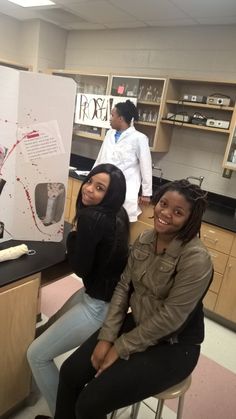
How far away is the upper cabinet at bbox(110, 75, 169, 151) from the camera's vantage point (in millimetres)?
3008

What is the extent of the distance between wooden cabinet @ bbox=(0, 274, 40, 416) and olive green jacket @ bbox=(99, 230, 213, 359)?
1.08 feet

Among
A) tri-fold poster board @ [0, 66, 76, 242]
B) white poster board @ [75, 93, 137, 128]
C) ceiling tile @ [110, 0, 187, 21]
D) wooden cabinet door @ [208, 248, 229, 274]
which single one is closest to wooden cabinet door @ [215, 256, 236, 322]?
wooden cabinet door @ [208, 248, 229, 274]

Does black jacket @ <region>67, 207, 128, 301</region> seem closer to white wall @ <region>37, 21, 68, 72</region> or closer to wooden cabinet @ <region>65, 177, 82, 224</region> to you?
wooden cabinet @ <region>65, 177, 82, 224</region>

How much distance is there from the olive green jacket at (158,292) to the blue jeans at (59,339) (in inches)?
2.9

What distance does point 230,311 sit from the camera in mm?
2381

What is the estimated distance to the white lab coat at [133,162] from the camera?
2768 millimetres

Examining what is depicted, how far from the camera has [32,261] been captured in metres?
1.33

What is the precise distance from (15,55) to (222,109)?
2874mm

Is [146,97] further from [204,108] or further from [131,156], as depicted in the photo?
[131,156]

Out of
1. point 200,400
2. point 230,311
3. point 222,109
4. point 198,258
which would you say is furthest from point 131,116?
point 200,400

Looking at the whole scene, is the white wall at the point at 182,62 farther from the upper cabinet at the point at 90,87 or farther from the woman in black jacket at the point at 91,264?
the woman in black jacket at the point at 91,264

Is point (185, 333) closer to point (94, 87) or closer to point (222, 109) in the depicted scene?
point (222, 109)

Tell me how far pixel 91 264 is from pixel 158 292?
29 cm

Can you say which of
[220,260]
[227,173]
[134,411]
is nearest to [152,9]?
[227,173]
